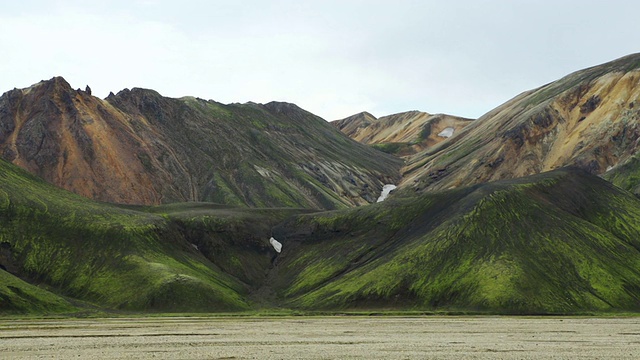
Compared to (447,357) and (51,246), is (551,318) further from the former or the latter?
(51,246)

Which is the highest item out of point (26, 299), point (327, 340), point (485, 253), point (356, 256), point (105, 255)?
point (105, 255)

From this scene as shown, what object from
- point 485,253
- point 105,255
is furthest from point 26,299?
point 485,253

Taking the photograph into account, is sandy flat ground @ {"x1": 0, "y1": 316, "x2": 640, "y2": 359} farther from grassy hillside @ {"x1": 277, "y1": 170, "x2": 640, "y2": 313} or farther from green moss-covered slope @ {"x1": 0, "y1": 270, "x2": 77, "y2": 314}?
grassy hillside @ {"x1": 277, "y1": 170, "x2": 640, "y2": 313}

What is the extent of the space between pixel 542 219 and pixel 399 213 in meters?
39.1

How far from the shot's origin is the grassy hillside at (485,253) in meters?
141

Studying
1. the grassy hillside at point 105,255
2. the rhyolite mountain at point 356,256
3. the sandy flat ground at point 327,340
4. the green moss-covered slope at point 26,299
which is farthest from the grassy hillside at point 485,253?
the green moss-covered slope at point 26,299

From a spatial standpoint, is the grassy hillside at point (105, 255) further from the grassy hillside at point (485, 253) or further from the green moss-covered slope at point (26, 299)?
the grassy hillside at point (485, 253)

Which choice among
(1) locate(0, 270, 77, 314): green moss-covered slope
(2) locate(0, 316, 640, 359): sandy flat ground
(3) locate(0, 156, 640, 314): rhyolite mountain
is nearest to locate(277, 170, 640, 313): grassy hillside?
(3) locate(0, 156, 640, 314): rhyolite mountain

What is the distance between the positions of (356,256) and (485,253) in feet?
116

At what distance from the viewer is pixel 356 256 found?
17712 centimetres

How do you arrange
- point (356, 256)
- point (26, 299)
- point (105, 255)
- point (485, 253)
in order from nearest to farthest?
1. point (26, 299)
2. point (485, 253)
3. point (105, 255)
4. point (356, 256)

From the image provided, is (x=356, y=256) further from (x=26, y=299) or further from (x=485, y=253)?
(x=26, y=299)

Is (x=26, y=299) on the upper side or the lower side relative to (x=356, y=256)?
lower

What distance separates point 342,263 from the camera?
17612 cm
